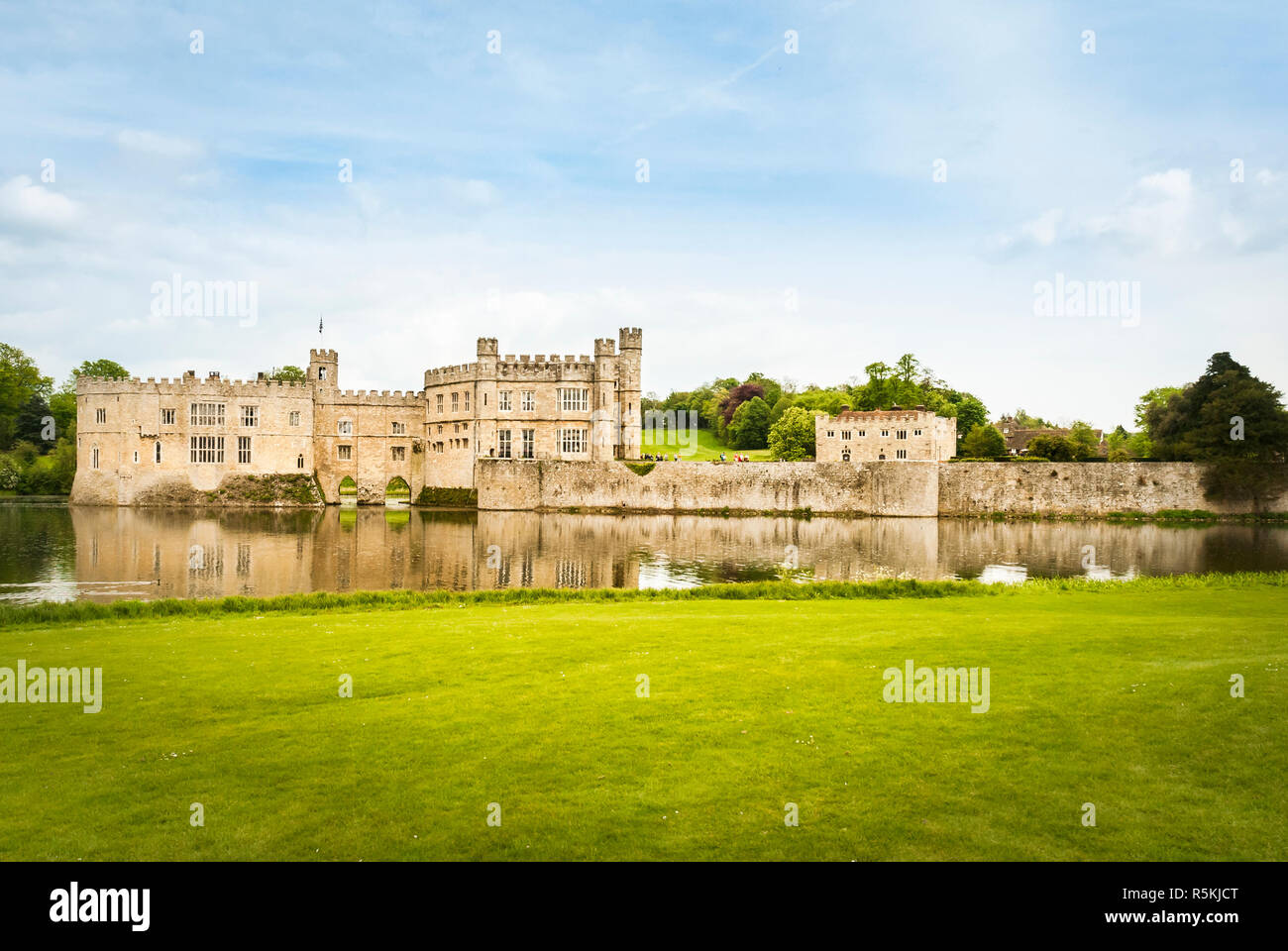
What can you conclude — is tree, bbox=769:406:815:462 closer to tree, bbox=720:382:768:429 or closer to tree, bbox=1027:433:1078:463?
tree, bbox=1027:433:1078:463

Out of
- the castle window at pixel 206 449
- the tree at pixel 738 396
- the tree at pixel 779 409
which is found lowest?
the castle window at pixel 206 449

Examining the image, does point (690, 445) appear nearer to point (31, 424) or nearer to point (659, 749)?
point (31, 424)

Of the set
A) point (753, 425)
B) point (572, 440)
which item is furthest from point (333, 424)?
point (753, 425)

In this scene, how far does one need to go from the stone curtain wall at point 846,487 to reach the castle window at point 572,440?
440 centimetres

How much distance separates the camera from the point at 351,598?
18578mm

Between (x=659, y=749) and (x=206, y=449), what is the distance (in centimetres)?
5882

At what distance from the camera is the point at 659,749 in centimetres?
727

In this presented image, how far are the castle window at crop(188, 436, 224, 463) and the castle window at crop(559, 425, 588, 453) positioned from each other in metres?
23.1

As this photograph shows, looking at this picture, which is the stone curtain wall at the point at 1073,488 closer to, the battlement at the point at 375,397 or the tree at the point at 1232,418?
the tree at the point at 1232,418

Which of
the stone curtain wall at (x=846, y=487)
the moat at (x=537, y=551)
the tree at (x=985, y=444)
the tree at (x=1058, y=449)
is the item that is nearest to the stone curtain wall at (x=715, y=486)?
the stone curtain wall at (x=846, y=487)

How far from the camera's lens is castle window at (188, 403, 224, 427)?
→ 57656mm

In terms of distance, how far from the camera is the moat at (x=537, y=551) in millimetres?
24359

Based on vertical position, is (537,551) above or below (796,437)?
below

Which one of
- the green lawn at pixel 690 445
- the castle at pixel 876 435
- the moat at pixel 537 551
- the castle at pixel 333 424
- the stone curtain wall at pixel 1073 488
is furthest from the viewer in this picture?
the green lawn at pixel 690 445
